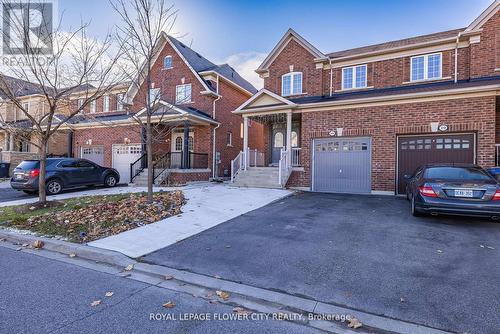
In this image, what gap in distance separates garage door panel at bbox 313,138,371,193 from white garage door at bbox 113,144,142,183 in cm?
1138

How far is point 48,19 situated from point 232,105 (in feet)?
42.0

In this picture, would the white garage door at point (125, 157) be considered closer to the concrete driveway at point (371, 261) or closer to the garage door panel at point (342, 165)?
the garage door panel at point (342, 165)

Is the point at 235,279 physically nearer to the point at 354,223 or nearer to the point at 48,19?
the point at 354,223

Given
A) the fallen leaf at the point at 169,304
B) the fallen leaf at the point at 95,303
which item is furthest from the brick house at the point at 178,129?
the fallen leaf at the point at 169,304

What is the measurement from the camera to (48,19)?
336 inches

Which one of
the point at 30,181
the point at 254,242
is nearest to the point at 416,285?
the point at 254,242

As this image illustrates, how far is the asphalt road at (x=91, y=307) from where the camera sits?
2.77 meters

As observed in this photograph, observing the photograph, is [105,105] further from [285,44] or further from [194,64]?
[285,44]

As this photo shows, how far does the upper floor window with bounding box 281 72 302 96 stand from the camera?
1569 cm

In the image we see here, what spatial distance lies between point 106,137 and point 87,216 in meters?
13.3

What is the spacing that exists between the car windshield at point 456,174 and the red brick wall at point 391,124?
4.45 metres

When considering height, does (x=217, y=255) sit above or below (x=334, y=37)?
below

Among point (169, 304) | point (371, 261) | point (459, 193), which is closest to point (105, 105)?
point (169, 304)

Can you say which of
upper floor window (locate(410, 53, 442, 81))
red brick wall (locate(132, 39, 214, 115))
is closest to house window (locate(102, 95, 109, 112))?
red brick wall (locate(132, 39, 214, 115))
